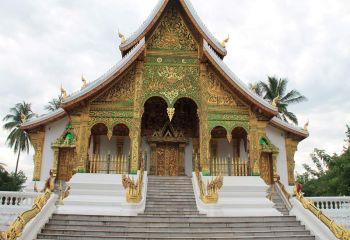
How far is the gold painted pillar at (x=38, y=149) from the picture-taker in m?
12.5

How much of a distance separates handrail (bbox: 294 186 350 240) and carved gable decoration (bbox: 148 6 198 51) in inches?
261

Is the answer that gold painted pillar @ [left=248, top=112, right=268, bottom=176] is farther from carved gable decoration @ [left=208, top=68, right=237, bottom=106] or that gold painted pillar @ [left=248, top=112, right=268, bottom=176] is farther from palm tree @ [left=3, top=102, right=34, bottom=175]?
palm tree @ [left=3, top=102, right=34, bottom=175]

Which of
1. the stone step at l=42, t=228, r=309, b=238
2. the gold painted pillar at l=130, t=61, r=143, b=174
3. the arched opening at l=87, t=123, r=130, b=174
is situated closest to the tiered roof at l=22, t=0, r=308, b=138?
the gold painted pillar at l=130, t=61, r=143, b=174

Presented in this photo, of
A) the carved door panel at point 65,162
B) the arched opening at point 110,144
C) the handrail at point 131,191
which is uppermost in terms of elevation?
the arched opening at point 110,144

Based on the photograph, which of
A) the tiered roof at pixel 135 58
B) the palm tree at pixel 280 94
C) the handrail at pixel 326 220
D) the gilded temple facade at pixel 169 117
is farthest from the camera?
the palm tree at pixel 280 94

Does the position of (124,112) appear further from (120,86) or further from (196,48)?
(196,48)

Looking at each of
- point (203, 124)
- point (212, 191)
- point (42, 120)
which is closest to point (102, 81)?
point (42, 120)

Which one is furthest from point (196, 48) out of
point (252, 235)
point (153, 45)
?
point (252, 235)

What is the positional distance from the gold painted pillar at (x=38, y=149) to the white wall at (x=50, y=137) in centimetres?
11

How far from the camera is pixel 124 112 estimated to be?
11.5m

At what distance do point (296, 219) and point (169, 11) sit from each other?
8833 mm

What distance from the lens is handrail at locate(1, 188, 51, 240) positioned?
5865mm

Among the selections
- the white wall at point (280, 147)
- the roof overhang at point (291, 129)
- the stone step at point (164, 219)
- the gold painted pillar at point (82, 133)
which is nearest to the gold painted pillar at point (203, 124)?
the stone step at point (164, 219)

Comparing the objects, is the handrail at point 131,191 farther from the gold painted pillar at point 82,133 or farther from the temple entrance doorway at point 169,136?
the temple entrance doorway at point 169,136
